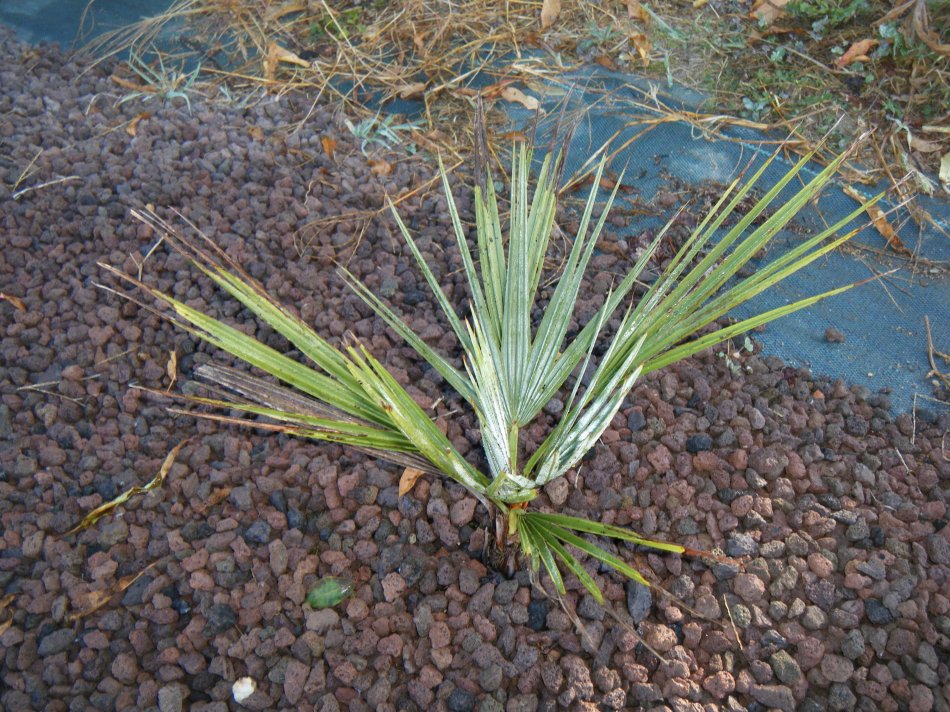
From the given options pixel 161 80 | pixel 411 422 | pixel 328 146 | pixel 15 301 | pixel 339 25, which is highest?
pixel 411 422

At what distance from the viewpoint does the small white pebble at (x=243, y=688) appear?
4.93 feet

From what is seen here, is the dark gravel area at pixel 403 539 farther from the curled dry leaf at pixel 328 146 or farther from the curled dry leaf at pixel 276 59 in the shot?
the curled dry leaf at pixel 276 59

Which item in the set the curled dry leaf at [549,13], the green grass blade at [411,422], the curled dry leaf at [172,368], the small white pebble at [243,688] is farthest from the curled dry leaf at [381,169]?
the small white pebble at [243,688]

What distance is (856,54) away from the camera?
2.82 meters

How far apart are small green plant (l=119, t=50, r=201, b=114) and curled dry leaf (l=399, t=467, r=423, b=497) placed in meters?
1.72

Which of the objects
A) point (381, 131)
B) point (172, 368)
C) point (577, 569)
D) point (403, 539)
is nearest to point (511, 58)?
point (381, 131)

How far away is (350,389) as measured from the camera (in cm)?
144

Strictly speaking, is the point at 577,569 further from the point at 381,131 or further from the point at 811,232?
the point at 381,131

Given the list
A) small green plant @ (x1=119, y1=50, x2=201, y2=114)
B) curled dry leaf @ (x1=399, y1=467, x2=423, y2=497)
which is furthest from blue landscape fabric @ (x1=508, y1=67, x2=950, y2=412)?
small green plant @ (x1=119, y1=50, x2=201, y2=114)

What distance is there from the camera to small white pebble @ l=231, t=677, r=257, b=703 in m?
1.50

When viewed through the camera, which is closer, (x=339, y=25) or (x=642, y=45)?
(x=642, y=45)

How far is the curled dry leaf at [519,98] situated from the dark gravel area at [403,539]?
2.61ft

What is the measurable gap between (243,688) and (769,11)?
2.83 meters

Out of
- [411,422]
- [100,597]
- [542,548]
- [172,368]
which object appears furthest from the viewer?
[172,368]
